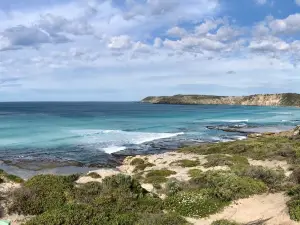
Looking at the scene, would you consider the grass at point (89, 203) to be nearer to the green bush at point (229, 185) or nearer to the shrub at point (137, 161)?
the green bush at point (229, 185)

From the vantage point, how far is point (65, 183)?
1773cm

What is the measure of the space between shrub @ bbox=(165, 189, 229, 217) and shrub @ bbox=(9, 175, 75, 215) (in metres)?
4.83

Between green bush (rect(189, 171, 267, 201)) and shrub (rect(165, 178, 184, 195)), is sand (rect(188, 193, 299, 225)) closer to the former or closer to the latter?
green bush (rect(189, 171, 267, 201))

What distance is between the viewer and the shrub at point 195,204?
1536 cm

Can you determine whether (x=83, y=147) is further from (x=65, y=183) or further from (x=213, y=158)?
(x=65, y=183)

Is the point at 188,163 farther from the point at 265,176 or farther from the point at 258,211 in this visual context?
the point at 258,211

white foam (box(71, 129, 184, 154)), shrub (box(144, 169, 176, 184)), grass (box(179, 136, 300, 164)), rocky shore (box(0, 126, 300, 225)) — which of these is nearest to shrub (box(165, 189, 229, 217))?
rocky shore (box(0, 126, 300, 225))

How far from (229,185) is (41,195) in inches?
353

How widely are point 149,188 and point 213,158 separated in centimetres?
1196

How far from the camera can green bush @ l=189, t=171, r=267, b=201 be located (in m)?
17.1

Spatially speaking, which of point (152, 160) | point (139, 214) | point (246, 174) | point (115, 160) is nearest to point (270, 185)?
point (246, 174)

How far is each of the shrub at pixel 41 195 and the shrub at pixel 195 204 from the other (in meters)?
4.83

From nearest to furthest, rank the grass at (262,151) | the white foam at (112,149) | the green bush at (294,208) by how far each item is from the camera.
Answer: the green bush at (294,208), the grass at (262,151), the white foam at (112,149)

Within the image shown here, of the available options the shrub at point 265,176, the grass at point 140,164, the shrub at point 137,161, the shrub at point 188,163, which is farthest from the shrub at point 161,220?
the shrub at point 137,161
